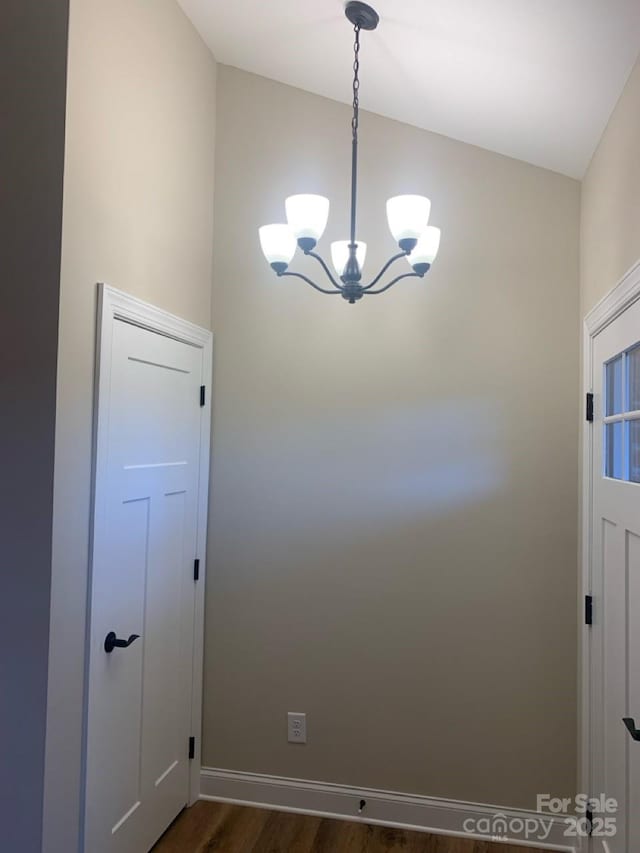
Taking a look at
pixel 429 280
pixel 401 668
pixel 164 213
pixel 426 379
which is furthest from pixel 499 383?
pixel 164 213

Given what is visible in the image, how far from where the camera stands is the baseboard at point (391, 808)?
7.86ft

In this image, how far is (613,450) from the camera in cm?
197

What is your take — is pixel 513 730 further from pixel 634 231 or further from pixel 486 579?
pixel 634 231

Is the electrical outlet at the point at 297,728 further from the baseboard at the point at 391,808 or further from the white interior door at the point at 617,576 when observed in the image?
the white interior door at the point at 617,576

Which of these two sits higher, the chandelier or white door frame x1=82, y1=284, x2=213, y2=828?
the chandelier

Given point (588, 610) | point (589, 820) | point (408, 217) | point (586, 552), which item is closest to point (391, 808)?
point (589, 820)

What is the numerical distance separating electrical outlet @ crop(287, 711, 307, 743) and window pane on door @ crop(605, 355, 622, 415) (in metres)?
1.89

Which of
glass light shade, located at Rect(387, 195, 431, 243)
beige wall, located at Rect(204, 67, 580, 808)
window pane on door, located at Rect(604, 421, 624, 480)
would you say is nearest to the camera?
glass light shade, located at Rect(387, 195, 431, 243)

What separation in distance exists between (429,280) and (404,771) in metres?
2.21

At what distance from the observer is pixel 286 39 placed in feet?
7.59

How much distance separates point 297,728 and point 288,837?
16.2 inches

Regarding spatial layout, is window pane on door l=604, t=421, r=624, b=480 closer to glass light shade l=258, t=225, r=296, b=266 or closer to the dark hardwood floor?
glass light shade l=258, t=225, r=296, b=266

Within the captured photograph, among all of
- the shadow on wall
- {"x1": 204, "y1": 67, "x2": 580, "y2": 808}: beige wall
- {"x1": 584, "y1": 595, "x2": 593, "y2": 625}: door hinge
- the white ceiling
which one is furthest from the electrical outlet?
the white ceiling

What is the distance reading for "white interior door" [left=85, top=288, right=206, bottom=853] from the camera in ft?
6.21
